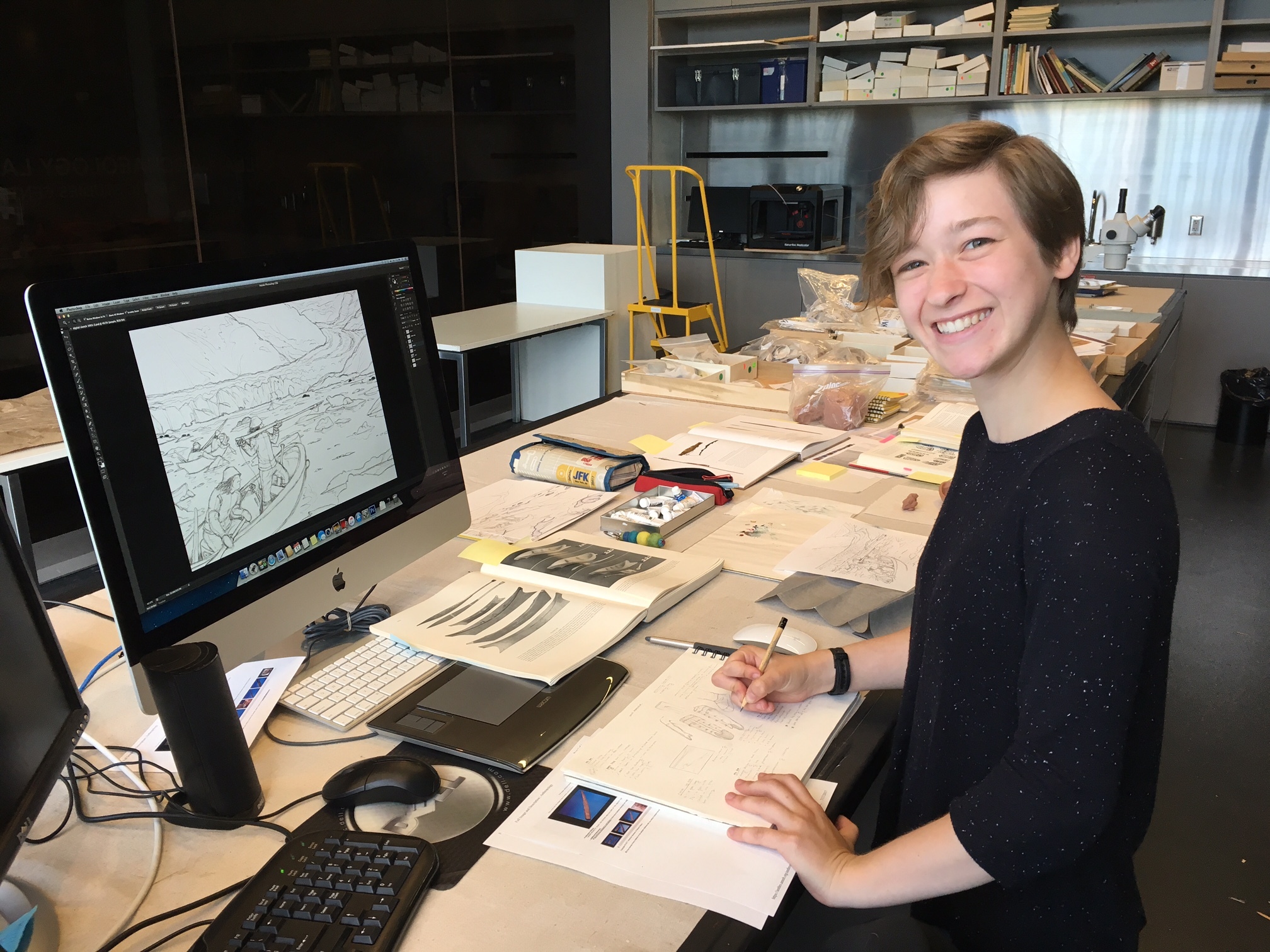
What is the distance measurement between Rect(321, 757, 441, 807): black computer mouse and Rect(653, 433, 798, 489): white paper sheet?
1.09 meters

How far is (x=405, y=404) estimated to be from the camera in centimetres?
126

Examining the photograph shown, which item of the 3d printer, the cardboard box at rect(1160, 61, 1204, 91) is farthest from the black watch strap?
the cardboard box at rect(1160, 61, 1204, 91)

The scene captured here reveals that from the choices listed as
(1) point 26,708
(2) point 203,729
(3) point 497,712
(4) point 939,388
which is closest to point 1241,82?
(4) point 939,388

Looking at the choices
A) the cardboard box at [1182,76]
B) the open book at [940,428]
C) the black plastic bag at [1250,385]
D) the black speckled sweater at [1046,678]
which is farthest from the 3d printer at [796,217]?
the black speckled sweater at [1046,678]

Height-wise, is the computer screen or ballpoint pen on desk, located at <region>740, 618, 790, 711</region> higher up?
the computer screen

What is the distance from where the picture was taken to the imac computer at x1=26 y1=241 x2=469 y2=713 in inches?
33.9

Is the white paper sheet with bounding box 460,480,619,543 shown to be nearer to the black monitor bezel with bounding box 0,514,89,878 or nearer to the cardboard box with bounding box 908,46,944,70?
the black monitor bezel with bounding box 0,514,89,878

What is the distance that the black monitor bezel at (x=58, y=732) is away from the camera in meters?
0.70

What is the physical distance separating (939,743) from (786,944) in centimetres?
35

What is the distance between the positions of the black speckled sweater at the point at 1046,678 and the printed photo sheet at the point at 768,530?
453 millimetres

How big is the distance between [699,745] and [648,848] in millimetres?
161

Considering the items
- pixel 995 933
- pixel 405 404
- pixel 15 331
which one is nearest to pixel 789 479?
pixel 405 404

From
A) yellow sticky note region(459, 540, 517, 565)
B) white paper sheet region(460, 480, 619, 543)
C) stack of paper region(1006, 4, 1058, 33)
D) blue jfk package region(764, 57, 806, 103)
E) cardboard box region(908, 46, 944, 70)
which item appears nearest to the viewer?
yellow sticky note region(459, 540, 517, 565)

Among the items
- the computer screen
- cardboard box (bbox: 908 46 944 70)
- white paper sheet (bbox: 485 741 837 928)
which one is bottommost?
white paper sheet (bbox: 485 741 837 928)
